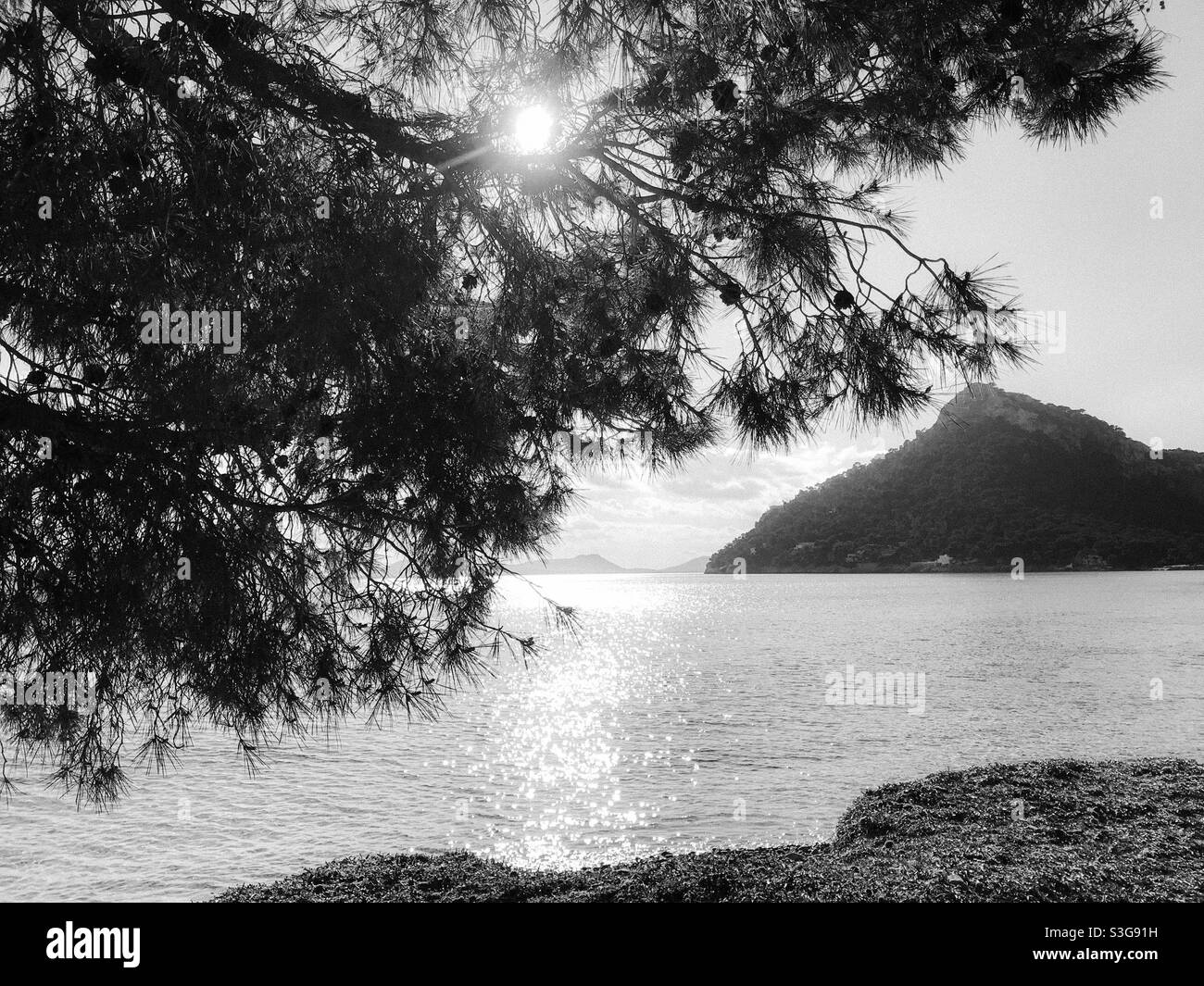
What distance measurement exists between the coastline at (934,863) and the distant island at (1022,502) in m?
72.1

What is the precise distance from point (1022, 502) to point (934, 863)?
89.0 m

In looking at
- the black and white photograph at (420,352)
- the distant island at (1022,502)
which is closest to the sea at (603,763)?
the black and white photograph at (420,352)

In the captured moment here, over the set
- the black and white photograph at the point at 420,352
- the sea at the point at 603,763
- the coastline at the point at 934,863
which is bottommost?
the sea at the point at 603,763

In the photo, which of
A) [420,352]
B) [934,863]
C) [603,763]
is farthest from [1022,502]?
[420,352]

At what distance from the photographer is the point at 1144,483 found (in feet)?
299

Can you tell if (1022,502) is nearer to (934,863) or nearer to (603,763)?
(603,763)

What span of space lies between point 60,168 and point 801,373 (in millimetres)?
3277

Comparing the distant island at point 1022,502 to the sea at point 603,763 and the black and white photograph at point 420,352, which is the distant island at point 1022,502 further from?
the black and white photograph at point 420,352

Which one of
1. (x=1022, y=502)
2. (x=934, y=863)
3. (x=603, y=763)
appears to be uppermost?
(x=1022, y=502)

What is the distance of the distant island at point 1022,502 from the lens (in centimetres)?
7994

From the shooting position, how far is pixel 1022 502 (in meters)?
83.9
